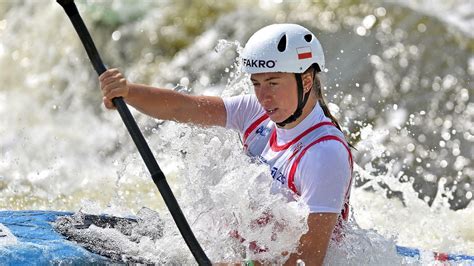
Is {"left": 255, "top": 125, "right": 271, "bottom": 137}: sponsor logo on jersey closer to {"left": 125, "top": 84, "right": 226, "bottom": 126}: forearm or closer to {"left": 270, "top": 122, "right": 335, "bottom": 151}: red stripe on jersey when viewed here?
{"left": 270, "top": 122, "right": 335, "bottom": 151}: red stripe on jersey

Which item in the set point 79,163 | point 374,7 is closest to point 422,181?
point 374,7

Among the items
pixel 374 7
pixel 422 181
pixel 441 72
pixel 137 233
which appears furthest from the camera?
pixel 374 7

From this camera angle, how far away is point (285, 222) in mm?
3584

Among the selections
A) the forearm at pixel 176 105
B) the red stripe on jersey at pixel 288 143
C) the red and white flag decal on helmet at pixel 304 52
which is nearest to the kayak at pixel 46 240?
the forearm at pixel 176 105

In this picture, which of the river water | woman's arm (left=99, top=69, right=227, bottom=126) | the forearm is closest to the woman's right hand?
woman's arm (left=99, top=69, right=227, bottom=126)

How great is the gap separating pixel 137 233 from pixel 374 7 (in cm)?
567

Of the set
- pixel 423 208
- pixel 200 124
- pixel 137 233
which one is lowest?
pixel 423 208

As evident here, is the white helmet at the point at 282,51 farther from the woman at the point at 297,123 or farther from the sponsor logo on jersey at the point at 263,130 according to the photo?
the sponsor logo on jersey at the point at 263,130

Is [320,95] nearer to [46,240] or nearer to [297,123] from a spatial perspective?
[297,123]

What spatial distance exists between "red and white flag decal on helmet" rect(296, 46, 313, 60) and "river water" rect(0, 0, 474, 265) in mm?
2405

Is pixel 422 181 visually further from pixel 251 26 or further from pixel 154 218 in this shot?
pixel 154 218

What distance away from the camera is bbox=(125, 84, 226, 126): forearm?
3.96 meters

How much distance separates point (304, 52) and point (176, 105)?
687 mm

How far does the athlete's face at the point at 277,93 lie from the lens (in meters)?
3.62
